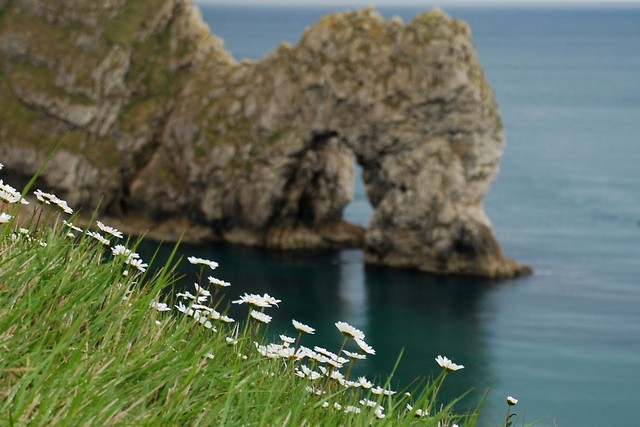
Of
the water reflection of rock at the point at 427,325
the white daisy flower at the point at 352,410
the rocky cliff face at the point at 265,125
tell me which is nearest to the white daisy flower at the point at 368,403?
the white daisy flower at the point at 352,410

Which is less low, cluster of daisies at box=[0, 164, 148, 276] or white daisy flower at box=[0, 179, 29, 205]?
white daisy flower at box=[0, 179, 29, 205]

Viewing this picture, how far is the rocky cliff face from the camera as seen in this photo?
2761 inches

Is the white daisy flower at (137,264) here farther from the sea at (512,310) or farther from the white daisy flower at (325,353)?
the sea at (512,310)

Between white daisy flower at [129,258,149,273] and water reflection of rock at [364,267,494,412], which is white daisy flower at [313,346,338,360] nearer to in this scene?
white daisy flower at [129,258,149,273]

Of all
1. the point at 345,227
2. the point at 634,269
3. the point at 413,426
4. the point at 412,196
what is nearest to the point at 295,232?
the point at 345,227

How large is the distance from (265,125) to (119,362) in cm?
7075

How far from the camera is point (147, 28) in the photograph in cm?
8406

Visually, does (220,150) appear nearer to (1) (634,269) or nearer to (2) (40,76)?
(2) (40,76)

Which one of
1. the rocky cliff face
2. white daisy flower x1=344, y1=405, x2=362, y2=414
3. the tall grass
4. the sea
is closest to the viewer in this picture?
the tall grass

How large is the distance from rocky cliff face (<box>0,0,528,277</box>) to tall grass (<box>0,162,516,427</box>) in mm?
61400

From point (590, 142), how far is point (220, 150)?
7567cm

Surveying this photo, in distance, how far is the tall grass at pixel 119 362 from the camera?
16.9ft

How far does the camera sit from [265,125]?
76000 millimetres

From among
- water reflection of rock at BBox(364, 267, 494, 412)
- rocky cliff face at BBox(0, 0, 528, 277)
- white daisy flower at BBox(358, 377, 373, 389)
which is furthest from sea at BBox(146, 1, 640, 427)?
white daisy flower at BBox(358, 377, 373, 389)
